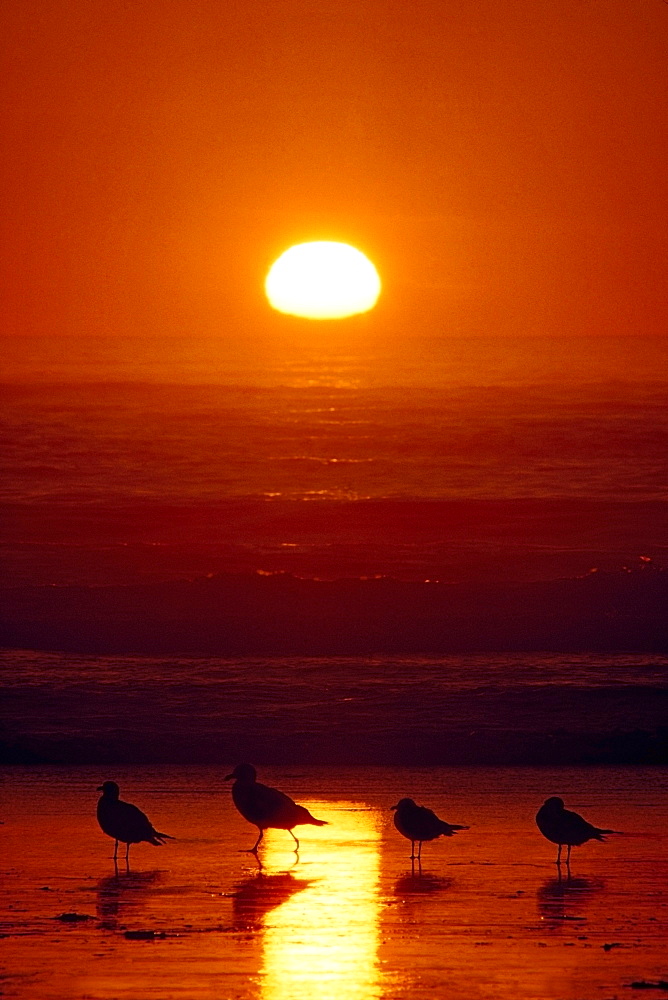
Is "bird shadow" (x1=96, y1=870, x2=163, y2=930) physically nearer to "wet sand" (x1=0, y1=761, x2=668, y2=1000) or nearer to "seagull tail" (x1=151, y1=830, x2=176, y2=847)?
"wet sand" (x1=0, y1=761, x2=668, y2=1000)

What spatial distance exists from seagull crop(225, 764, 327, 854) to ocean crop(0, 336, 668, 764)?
3.33 m

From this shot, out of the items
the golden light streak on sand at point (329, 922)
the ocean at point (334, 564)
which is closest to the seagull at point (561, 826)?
the golden light streak on sand at point (329, 922)

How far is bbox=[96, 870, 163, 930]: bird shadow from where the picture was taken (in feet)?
20.9

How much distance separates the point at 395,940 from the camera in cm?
590

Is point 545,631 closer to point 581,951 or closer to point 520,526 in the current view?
point 520,526

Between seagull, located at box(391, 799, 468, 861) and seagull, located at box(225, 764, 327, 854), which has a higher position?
seagull, located at box(225, 764, 327, 854)

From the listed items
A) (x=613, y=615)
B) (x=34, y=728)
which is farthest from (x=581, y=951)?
(x=613, y=615)

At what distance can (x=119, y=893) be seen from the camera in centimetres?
686

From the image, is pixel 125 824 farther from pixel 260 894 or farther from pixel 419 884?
pixel 419 884

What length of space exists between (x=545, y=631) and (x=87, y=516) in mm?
15545

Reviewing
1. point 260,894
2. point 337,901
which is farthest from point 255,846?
point 337,901

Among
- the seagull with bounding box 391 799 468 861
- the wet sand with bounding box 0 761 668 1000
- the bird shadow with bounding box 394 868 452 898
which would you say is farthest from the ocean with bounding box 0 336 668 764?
the bird shadow with bounding box 394 868 452 898

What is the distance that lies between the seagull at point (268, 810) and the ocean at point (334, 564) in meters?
3.33

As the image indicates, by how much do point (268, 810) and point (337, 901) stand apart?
1404 millimetres
